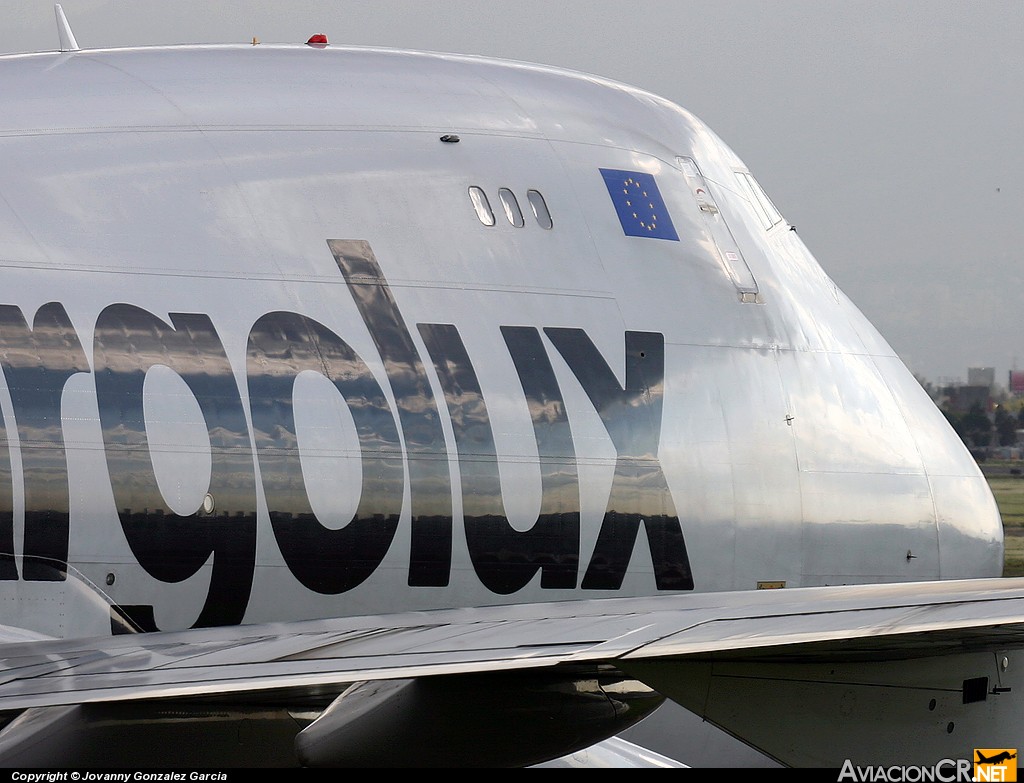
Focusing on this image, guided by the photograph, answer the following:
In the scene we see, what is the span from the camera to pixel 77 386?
6719 millimetres

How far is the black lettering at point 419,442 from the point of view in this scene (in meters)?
7.24

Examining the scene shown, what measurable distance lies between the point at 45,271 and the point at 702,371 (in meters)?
3.95

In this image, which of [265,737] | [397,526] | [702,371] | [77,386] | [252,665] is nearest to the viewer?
[252,665]

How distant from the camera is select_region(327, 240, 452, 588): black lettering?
7238mm

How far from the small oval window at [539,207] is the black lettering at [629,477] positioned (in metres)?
0.79

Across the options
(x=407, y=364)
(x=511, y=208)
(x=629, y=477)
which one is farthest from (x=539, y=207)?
(x=629, y=477)

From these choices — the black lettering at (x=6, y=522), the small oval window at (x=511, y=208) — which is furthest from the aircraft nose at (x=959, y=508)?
the black lettering at (x=6, y=522)

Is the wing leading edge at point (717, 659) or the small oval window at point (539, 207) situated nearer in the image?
the wing leading edge at point (717, 659)

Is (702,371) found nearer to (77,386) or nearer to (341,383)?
(341,383)

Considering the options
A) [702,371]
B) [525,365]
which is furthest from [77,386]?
[702,371]

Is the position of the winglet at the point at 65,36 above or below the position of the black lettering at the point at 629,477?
above

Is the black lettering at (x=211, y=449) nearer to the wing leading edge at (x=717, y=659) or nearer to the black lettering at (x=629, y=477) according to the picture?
the wing leading edge at (x=717, y=659)

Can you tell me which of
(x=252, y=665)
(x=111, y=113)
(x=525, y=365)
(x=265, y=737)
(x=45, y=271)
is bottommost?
(x=265, y=737)

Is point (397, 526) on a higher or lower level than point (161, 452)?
lower
